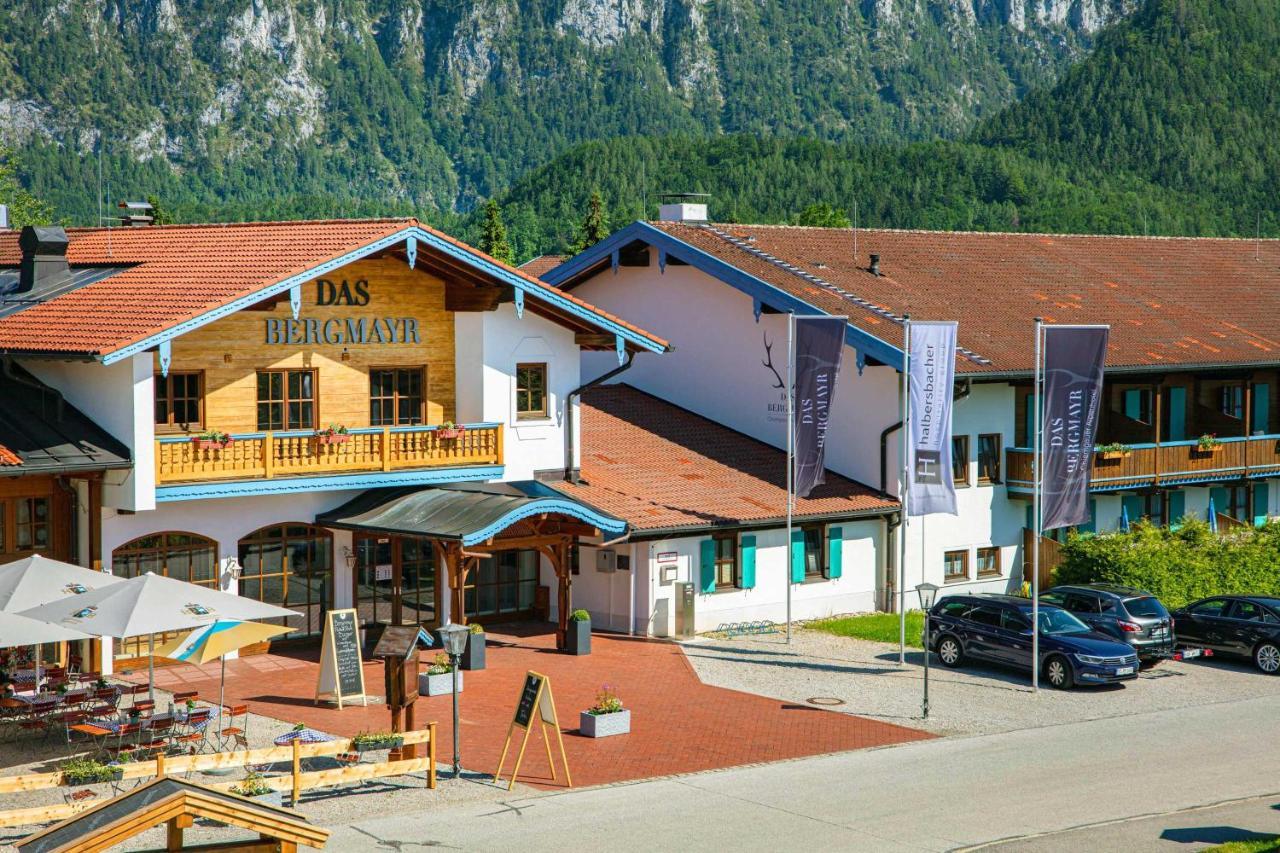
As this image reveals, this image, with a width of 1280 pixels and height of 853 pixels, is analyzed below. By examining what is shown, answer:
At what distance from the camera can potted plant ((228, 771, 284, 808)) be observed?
1897cm

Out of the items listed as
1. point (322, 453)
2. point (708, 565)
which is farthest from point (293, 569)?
point (708, 565)

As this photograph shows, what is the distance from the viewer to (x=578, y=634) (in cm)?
3014

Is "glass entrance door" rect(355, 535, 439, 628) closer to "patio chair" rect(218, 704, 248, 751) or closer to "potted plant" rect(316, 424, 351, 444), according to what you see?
"potted plant" rect(316, 424, 351, 444)

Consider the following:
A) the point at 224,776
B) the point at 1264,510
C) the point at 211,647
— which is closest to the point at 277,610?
the point at 211,647

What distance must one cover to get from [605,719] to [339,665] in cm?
446

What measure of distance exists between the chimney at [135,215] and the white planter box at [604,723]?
57.4 ft

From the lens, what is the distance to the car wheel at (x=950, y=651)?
98.8ft

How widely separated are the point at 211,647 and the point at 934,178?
92.5 metres

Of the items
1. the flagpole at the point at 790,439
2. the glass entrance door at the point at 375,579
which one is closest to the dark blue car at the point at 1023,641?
the flagpole at the point at 790,439

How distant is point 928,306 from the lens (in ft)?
128

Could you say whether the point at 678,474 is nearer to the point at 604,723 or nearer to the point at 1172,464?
the point at 604,723

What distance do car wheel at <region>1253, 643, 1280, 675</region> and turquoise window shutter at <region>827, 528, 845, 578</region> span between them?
828 cm

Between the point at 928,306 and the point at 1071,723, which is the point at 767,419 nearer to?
the point at 928,306

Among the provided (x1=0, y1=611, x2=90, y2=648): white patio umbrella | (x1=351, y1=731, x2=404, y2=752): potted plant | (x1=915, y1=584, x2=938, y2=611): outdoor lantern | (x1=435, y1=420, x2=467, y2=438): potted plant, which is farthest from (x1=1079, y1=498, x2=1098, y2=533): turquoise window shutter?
(x1=0, y1=611, x2=90, y2=648): white patio umbrella
